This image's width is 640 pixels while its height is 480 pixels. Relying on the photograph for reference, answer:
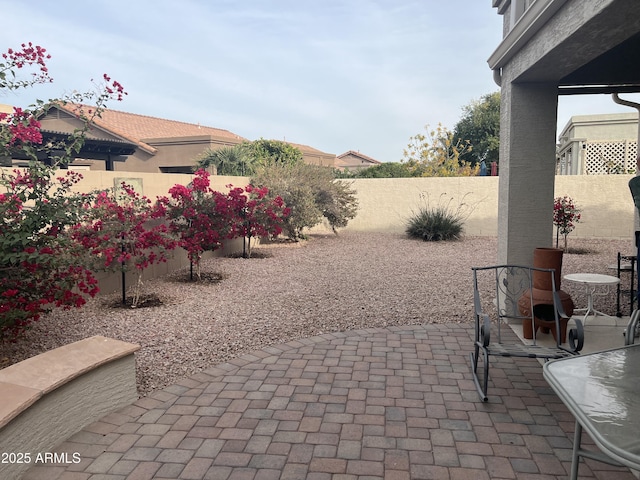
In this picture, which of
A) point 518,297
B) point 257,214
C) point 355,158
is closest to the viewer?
point 518,297

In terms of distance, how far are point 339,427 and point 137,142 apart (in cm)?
2118

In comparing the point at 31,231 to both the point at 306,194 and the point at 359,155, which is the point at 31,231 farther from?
the point at 359,155

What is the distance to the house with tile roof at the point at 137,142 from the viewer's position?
1616cm

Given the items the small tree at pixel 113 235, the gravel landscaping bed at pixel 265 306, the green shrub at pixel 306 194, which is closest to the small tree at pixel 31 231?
the gravel landscaping bed at pixel 265 306

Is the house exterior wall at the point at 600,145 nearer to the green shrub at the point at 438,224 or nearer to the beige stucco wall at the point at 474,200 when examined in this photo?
the beige stucco wall at the point at 474,200

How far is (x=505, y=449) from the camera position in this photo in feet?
8.64

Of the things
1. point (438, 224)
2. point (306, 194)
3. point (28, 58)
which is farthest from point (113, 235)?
point (438, 224)

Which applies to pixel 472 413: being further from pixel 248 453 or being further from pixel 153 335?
pixel 153 335

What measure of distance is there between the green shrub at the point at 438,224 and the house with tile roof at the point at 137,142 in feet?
32.8

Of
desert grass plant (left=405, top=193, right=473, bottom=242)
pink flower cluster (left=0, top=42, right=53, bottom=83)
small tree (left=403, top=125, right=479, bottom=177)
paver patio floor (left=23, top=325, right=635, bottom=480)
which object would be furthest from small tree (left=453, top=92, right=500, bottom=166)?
pink flower cluster (left=0, top=42, right=53, bottom=83)

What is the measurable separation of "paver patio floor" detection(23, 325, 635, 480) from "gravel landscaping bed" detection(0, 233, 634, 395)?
21.9 inches

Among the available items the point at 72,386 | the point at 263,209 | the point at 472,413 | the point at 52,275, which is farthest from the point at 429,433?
the point at 263,209

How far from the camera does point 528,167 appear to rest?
4.88 m

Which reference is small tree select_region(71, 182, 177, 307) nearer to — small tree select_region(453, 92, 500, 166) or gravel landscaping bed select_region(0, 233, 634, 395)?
gravel landscaping bed select_region(0, 233, 634, 395)
